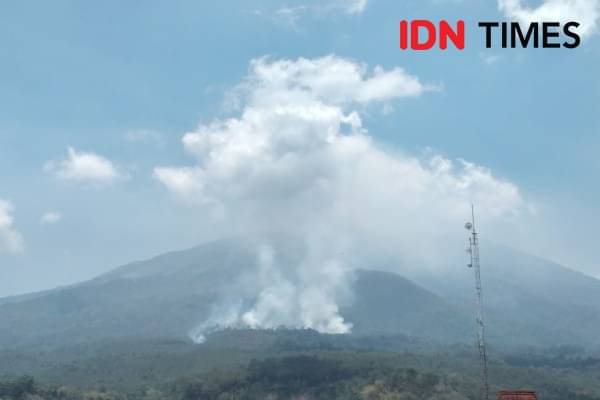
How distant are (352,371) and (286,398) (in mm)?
18701

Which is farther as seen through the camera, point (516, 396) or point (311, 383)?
point (311, 383)

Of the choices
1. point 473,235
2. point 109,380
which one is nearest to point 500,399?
point 473,235

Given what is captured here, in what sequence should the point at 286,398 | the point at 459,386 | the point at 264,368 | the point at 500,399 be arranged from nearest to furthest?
the point at 500,399 < the point at 459,386 < the point at 286,398 < the point at 264,368

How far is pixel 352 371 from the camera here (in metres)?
181

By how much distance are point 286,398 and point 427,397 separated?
36.5 metres

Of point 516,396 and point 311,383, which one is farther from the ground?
point 516,396

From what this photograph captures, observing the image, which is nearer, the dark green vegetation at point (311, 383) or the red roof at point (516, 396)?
the red roof at point (516, 396)

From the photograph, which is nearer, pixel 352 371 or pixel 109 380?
pixel 352 371

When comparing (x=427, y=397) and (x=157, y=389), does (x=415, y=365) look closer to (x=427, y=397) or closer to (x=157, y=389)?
(x=427, y=397)

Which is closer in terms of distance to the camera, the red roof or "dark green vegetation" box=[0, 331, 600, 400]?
the red roof

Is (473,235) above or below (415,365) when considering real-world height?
above

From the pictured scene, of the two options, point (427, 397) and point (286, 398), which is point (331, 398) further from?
point (427, 397)

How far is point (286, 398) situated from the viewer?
174 metres

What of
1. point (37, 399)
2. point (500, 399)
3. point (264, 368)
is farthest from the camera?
point (264, 368)
